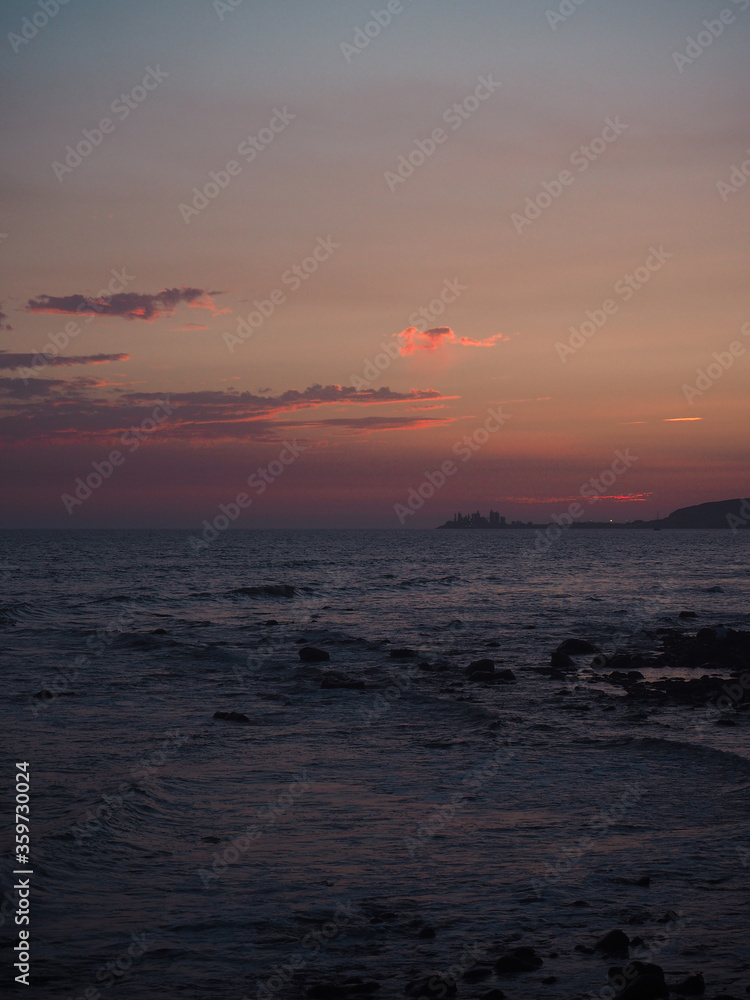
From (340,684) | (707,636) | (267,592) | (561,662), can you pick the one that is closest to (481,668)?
(561,662)

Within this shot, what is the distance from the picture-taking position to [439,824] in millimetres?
11211

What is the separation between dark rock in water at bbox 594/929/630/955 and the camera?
24.9 ft

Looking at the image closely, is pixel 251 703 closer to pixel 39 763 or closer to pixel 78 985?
pixel 39 763

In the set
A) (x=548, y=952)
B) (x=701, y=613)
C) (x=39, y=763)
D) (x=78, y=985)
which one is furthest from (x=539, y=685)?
(x=701, y=613)

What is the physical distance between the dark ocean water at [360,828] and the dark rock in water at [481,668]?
462mm

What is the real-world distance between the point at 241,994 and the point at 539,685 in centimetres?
1795

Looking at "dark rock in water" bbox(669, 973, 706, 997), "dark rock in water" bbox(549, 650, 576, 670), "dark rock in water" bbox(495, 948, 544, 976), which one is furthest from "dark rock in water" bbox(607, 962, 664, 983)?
"dark rock in water" bbox(549, 650, 576, 670)

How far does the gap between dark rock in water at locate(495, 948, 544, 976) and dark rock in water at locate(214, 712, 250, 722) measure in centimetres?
1178

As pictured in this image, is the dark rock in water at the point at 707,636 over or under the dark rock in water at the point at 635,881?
under

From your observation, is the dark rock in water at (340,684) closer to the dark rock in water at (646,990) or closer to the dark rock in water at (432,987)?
the dark rock in water at (432,987)

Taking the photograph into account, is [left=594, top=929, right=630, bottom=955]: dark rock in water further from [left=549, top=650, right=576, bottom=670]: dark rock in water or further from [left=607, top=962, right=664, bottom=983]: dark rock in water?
[left=549, top=650, right=576, bottom=670]: dark rock in water

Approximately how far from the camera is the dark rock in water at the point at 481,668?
25.4 m

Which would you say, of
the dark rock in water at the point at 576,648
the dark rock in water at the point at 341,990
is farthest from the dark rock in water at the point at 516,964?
the dark rock in water at the point at 576,648

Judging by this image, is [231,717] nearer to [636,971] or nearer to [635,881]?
[635,881]
